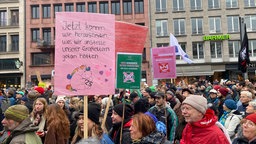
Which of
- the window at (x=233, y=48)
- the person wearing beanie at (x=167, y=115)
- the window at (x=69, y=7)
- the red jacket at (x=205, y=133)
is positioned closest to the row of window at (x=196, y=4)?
the window at (x=233, y=48)

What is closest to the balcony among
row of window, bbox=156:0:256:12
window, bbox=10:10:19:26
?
window, bbox=10:10:19:26

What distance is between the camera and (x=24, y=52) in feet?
126

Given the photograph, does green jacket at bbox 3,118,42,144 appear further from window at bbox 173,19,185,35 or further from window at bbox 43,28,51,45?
window at bbox 43,28,51,45

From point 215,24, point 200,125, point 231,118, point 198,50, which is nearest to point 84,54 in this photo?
point 200,125

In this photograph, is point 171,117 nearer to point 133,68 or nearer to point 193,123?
point 133,68

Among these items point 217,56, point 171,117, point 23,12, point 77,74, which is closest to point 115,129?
point 77,74

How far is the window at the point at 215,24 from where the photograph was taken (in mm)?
37562

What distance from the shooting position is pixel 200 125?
340 centimetres

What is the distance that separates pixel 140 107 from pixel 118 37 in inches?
54.3

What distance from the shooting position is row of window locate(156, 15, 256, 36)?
37.4 m

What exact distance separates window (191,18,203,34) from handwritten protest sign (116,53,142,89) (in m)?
33.9

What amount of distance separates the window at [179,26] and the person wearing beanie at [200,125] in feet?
115

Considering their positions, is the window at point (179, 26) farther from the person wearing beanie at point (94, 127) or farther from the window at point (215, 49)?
the person wearing beanie at point (94, 127)

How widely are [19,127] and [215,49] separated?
36165mm
